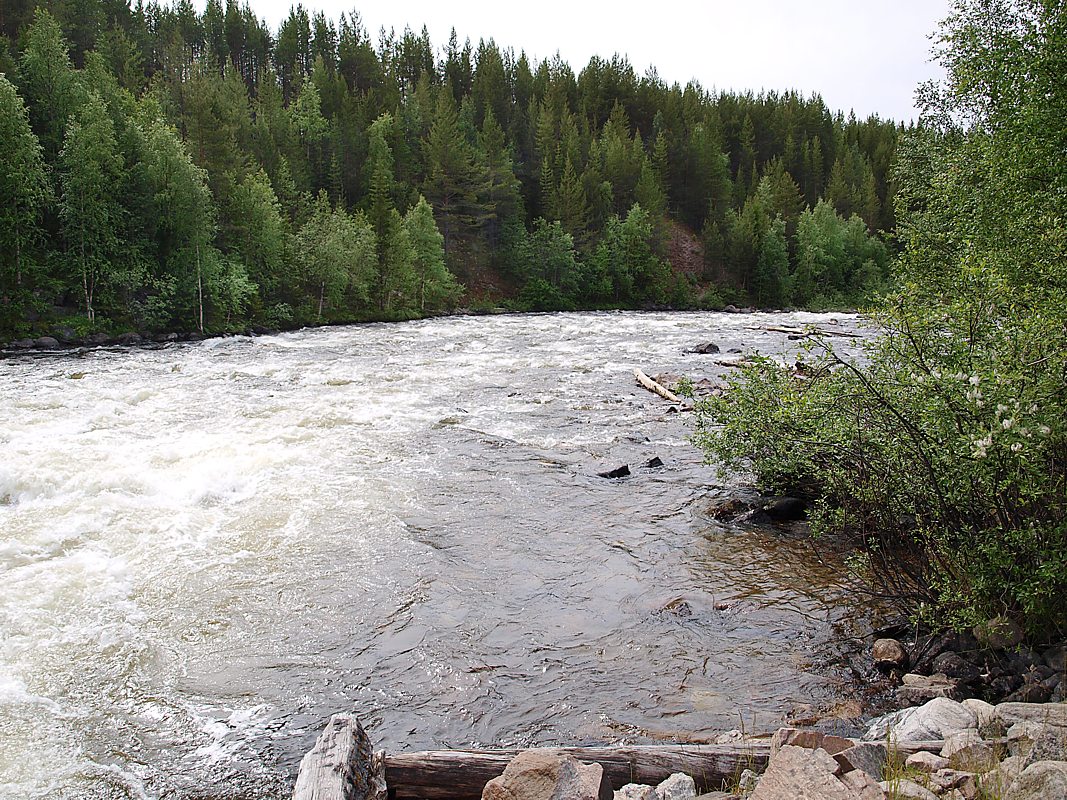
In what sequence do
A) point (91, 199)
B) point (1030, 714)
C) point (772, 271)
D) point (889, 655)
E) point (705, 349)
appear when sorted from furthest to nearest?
point (772, 271)
point (91, 199)
point (705, 349)
point (889, 655)
point (1030, 714)

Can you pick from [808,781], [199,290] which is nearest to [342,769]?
[808,781]

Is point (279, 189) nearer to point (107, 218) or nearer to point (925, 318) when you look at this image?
point (107, 218)

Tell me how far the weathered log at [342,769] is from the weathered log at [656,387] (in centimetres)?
1788

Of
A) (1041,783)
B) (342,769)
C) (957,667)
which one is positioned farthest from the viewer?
(957,667)

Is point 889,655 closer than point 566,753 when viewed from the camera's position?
No

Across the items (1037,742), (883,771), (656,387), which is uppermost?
(656,387)

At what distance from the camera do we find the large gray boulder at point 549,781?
14.5 ft

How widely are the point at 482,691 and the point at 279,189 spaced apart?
2269 inches

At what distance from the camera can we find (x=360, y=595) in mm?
9570

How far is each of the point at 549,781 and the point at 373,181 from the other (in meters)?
66.4

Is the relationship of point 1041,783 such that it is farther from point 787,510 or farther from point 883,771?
point 787,510

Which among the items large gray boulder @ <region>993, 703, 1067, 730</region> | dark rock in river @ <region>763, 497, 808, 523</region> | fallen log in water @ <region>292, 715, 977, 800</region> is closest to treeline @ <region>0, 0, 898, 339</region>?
dark rock in river @ <region>763, 497, 808, 523</region>

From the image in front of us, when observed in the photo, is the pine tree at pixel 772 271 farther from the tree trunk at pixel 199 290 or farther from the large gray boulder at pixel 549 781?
the large gray boulder at pixel 549 781

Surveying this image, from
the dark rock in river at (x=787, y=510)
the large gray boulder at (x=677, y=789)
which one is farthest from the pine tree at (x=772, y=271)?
the large gray boulder at (x=677, y=789)
